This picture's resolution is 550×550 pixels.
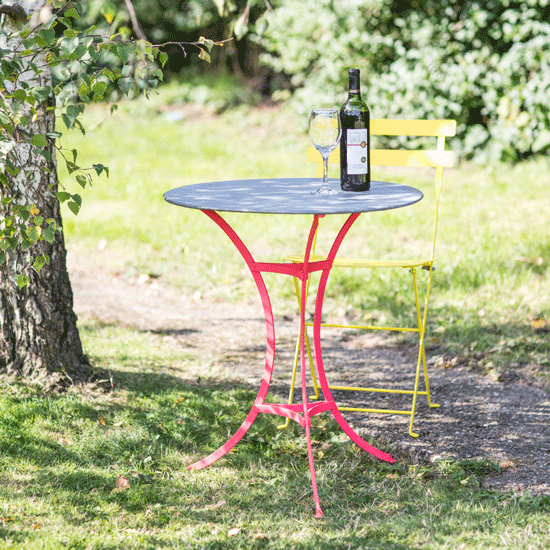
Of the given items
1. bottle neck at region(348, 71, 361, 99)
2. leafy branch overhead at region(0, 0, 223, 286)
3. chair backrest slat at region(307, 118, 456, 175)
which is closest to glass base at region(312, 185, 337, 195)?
bottle neck at region(348, 71, 361, 99)

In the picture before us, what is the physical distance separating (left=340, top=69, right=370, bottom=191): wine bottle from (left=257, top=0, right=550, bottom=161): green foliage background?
16.3 feet

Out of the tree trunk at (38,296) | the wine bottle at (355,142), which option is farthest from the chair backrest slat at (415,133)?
the tree trunk at (38,296)

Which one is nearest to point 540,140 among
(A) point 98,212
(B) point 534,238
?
(B) point 534,238

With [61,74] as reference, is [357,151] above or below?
below

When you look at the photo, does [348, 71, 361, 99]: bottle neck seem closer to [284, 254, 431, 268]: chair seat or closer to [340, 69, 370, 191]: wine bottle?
[340, 69, 370, 191]: wine bottle

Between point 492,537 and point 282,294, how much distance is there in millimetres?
2804

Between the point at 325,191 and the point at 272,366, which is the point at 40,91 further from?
the point at 272,366

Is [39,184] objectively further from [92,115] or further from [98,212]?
[92,115]

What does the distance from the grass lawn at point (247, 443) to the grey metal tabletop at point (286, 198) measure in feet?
3.49

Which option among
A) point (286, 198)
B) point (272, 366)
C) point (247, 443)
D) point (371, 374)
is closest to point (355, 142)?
point (286, 198)

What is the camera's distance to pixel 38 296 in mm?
3209

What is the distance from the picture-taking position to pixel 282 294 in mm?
4984

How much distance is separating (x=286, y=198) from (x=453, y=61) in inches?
228

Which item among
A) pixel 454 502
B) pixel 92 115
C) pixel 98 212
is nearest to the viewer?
pixel 454 502
